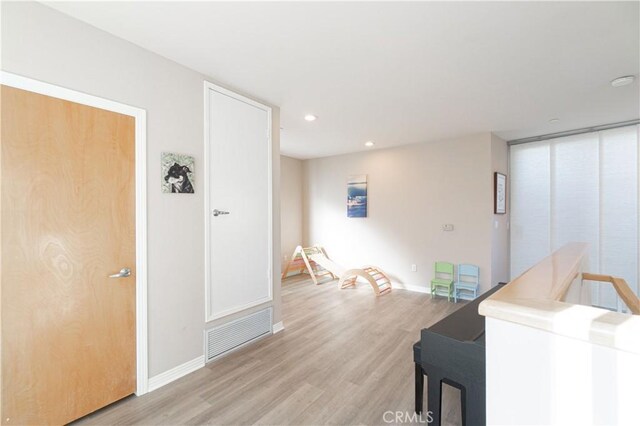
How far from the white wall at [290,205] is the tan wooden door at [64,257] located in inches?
152

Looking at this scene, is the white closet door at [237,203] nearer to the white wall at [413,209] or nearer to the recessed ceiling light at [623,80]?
the white wall at [413,209]

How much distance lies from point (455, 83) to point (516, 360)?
96.5 inches

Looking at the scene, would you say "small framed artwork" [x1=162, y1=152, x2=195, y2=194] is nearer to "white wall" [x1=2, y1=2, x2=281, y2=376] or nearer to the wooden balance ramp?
"white wall" [x1=2, y1=2, x2=281, y2=376]

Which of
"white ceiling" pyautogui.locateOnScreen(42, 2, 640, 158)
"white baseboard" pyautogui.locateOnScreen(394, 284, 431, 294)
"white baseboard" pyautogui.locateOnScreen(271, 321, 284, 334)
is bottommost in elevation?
"white baseboard" pyautogui.locateOnScreen(394, 284, 431, 294)

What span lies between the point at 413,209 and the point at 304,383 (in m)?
3.49

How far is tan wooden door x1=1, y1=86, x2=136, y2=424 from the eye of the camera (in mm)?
1460

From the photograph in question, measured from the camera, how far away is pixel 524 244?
4539mm

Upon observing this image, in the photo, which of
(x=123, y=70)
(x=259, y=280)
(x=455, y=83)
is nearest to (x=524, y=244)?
(x=455, y=83)

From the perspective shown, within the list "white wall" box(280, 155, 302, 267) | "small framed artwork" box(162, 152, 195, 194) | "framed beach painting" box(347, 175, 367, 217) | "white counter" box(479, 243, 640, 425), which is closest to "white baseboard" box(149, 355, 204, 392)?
"small framed artwork" box(162, 152, 195, 194)

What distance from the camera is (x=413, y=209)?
4754 mm

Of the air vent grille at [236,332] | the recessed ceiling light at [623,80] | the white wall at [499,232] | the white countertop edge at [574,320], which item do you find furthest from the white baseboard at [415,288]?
the white countertop edge at [574,320]

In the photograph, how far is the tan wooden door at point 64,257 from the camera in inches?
57.5

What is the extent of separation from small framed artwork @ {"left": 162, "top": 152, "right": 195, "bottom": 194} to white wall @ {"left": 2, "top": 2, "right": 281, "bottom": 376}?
5 cm

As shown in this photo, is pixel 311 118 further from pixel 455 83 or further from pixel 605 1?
pixel 605 1
